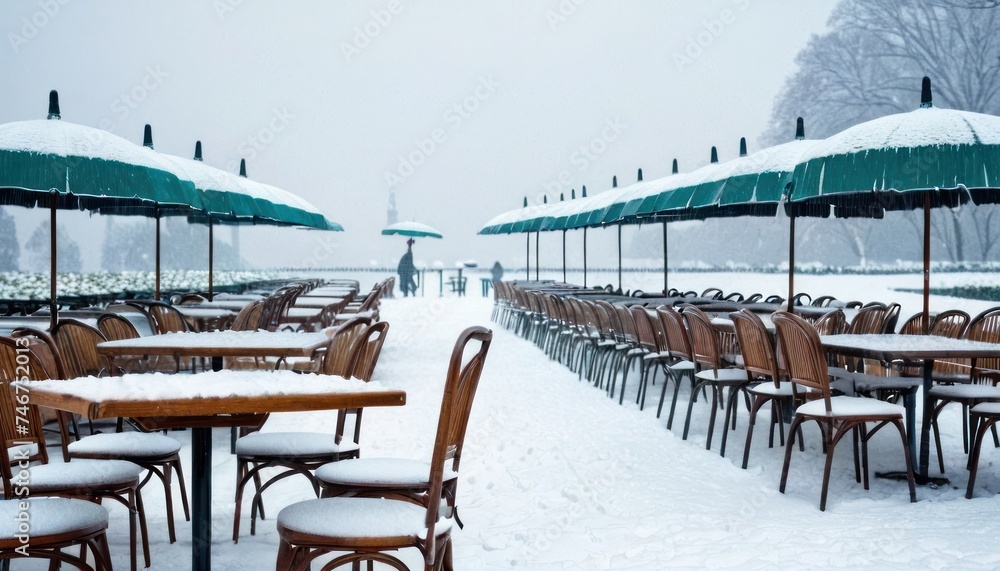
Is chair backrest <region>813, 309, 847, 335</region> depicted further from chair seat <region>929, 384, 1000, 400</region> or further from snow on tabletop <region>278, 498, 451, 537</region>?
snow on tabletop <region>278, 498, 451, 537</region>

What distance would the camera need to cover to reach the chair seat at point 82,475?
2627 mm

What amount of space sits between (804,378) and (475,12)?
27.4 m

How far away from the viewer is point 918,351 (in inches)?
171

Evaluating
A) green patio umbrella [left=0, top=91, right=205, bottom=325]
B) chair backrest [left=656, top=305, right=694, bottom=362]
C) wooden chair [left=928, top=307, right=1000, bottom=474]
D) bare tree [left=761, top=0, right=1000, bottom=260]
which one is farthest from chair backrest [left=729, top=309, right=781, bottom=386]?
bare tree [left=761, top=0, right=1000, bottom=260]

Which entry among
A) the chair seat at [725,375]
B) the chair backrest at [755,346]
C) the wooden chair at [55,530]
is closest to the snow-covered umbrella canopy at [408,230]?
the chair seat at [725,375]

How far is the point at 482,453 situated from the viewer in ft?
17.9

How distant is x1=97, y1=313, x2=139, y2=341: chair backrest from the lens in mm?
4828

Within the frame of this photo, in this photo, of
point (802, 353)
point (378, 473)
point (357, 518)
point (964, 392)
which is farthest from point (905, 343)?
point (357, 518)

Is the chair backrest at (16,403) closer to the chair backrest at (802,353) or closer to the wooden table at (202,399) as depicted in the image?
the wooden table at (202,399)

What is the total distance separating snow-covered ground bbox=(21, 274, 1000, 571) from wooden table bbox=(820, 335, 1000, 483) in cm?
29

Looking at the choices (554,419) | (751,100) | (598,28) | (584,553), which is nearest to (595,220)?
(554,419)

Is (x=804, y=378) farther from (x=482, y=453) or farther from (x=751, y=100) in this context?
(x=751, y=100)

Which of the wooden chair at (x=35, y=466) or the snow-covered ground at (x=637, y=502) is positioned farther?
the snow-covered ground at (x=637, y=502)

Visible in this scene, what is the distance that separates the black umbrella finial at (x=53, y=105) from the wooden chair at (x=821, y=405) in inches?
177
